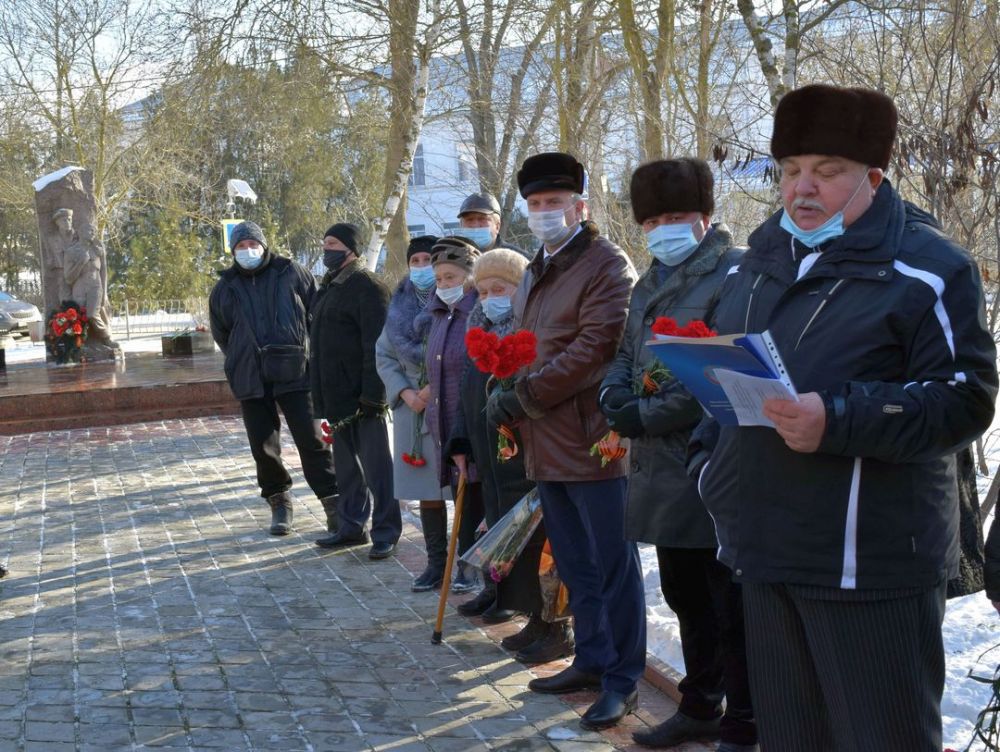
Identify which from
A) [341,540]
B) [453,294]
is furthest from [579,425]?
[341,540]

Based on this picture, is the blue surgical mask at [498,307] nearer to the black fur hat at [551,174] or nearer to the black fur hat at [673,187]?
the black fur hat at [551,174]

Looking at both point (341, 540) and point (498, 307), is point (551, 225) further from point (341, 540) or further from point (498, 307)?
point (341, 540)

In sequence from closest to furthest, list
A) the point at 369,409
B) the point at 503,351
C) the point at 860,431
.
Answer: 1. the point at 860,431
2. the point at 503,351
3. the point at 369,409

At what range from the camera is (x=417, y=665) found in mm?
5555

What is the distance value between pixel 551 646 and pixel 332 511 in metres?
3.11

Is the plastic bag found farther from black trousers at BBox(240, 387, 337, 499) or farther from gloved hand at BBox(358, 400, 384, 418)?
black trousers at BBox(240, 387, 337, 499)

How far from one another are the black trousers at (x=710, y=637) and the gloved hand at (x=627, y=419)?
18.3 inches

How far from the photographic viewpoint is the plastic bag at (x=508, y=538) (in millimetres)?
5414

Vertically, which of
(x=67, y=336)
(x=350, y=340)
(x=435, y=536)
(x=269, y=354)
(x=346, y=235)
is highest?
(x=346, y=235)

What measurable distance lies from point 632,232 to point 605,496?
5541 millimetres

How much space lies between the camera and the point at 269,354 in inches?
323

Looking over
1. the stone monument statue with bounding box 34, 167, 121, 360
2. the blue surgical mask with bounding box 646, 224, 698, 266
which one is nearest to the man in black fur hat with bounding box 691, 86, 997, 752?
the blue surgical mask with bounding box 646, 224, 698, 266

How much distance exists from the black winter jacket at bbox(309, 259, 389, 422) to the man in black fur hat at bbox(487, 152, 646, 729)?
2.57 metres

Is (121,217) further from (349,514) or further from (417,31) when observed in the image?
(349,514)
